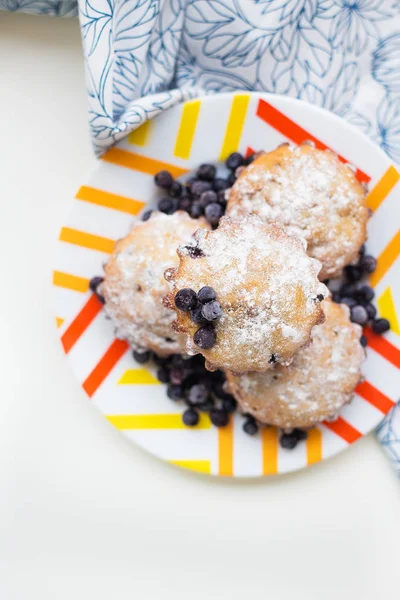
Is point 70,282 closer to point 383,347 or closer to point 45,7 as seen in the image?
point 45,7

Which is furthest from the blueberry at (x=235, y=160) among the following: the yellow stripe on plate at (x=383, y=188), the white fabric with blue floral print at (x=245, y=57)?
the yellow stripe on plate at (x=383, y=188)

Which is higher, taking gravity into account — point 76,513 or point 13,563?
point 76,513

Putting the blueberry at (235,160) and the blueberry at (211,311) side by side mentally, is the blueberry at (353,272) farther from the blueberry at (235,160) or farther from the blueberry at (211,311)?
the blueberry at (211,311)

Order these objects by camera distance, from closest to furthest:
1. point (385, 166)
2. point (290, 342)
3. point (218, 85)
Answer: point (290, 342) < point (385, 166) < point (218, 85)

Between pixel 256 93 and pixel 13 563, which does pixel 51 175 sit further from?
pixel 13 563

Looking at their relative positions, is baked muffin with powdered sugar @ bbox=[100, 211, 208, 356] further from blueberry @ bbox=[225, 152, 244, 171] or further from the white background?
the white background

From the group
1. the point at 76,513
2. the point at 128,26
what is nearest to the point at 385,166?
the point at 128,26
